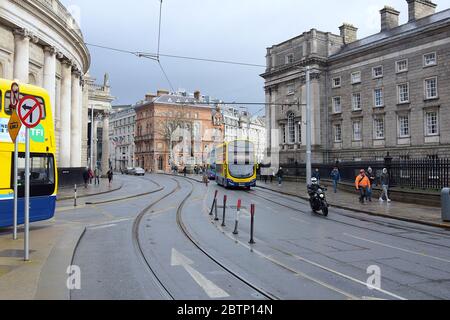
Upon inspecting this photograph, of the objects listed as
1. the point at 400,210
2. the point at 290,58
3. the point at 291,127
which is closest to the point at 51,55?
the point at 400,210

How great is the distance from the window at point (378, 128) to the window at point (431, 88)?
6.31 meters

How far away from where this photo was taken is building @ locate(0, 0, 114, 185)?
Result: 25.6 metres

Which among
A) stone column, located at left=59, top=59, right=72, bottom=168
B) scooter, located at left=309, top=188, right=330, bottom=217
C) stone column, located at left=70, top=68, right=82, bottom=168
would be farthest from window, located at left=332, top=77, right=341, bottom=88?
scooter, located at left=309, top=188, right=330, bottom=217

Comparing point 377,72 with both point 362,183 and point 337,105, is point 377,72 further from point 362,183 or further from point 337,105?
point 362,183

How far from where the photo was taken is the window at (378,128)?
1887 inches

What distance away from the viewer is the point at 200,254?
30.0ft

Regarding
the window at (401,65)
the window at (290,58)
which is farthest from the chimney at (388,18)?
the window at (290,58)

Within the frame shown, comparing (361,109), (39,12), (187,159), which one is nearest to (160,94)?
(187,159)

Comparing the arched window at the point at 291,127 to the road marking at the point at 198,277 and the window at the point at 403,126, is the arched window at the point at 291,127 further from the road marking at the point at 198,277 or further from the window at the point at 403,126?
the road marking at the point at 198,277

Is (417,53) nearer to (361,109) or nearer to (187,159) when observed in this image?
(361,109)

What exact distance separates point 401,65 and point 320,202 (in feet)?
112

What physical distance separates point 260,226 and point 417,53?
37570 mm

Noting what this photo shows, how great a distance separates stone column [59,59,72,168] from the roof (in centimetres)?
3375
